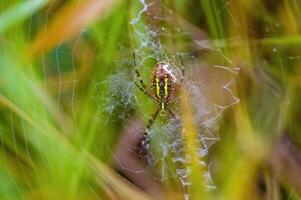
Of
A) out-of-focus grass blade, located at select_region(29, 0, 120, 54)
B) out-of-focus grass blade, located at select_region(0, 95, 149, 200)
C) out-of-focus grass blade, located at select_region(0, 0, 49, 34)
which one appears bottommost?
out-of-focus grass blade, located at select_region(0, 95, 149, 200)

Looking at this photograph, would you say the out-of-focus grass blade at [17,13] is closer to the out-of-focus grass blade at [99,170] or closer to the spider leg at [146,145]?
the out-of-focus grass blade at [99,170]

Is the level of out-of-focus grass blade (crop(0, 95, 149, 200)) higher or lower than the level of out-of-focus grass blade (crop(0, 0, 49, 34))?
lower

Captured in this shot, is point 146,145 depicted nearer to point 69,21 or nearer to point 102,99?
point 102,99

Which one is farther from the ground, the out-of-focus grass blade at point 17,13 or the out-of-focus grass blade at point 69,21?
the out-of-focus grass blade at point 17,13

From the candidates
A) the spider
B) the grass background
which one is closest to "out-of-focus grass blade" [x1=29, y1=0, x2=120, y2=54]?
the grass background

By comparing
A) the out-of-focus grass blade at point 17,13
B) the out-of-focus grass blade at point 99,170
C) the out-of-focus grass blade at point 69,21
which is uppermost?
the out-of-focus grass blade at point 17,13

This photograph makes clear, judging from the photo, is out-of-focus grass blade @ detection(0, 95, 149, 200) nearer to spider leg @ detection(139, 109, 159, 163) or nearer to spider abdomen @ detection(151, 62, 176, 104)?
spider leg @ detection(139, 109, 159, 163)

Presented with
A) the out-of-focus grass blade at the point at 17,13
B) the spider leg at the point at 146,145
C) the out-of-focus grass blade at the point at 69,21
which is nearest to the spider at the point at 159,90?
the spider leg at the point at 146,145
